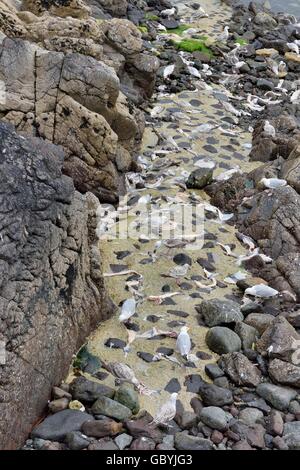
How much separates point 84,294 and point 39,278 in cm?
102

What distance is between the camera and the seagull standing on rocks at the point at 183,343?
739 centimetres

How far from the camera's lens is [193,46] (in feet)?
62.3

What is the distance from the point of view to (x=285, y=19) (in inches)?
938

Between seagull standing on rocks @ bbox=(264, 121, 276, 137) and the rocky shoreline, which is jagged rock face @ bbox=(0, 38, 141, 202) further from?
seagull standing on rocks @ bbox=(264, 121, 276, 137)

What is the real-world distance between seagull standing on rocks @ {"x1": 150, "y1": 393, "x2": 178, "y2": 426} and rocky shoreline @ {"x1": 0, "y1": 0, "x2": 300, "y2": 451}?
50 mm

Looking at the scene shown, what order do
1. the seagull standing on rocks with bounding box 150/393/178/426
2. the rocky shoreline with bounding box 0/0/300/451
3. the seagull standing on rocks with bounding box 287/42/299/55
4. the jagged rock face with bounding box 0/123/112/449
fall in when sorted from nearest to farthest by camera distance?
the jagged rock face with bounding box 0/123/112/449, the rocky shoreline with bounding box 0/0/300/451, the seagull standing on rocks with bounding box 150/393/178/426, the seagull standing on rocks with bounding box 287/42/299/55

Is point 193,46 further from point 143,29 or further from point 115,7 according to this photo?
point 115,7

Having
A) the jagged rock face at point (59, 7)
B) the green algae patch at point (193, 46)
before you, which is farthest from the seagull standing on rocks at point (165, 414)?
the green algae patch at point (193, 46)

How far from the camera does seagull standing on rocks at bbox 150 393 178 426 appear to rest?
6.28 meters

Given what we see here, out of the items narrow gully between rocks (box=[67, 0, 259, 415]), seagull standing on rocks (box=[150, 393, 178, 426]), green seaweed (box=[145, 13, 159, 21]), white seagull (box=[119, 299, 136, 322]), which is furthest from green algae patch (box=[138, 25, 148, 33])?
seagull standing on rocks (box=[150, 393, 178, 426])

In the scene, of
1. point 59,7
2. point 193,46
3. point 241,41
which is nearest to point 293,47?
point 241,41

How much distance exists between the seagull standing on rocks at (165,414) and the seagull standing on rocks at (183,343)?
2.97ft

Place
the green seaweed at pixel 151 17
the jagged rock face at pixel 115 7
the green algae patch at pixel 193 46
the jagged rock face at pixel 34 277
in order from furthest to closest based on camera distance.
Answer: the green seaweed at pixel 151 17, the jagged rock face at pixel 115 7, the green algae patch at pixel 193 46, the jagged rock face at pixel 34 277

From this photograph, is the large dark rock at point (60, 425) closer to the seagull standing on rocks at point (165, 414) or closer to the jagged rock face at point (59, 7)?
the seagull standing on rocks at point (165, 414)
